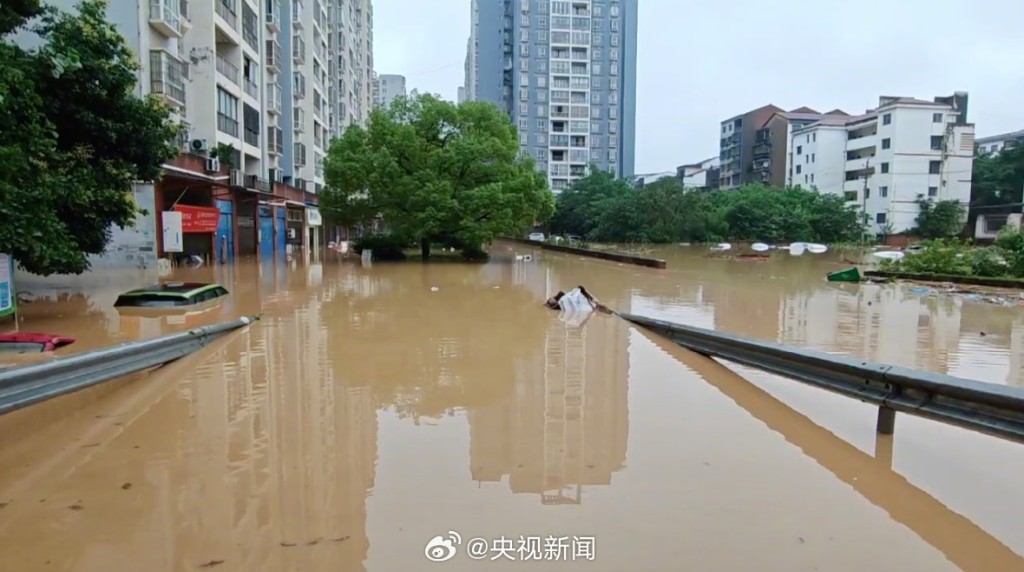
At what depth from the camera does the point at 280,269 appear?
93.4 ft

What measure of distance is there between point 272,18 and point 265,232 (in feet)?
42.1

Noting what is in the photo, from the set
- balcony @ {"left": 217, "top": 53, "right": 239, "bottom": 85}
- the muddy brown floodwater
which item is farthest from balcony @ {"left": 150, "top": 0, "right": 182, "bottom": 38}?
the muddy brown floodwater

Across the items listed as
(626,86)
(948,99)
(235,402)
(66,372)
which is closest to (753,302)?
(235,402)

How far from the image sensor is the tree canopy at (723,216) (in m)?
65.1

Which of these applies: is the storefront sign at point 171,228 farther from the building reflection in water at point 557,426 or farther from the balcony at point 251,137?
the building reflection in water at point 557,426

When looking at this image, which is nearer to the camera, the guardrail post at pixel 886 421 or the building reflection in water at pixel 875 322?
the guardrail post at pixel 886 421

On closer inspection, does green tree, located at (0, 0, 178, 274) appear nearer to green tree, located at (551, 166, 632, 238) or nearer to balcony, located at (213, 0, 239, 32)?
balcony, located at (213, 0, 239, 32)

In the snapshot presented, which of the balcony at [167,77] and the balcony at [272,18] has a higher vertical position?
the balcony at [272,18]

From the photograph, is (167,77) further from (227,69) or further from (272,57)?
(272,57)

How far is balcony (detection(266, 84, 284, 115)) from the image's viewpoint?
1588 inches

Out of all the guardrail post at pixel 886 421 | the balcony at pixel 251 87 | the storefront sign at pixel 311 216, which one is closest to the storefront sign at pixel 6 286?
the guardrail post at pixel 886 421

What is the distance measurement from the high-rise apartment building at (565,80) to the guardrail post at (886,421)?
99344 mm

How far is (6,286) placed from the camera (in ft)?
36.3

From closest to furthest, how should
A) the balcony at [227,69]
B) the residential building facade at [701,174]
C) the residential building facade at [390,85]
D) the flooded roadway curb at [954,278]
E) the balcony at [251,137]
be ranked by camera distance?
the flooded roadway curb at [954,278], the balcony at [227,69], the balcony at [251,137], the residential building facade at [701,174], the residential building facade at [390,85]
